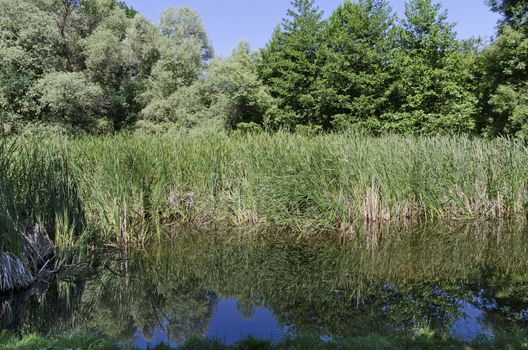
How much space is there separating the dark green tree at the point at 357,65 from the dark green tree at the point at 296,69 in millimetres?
753

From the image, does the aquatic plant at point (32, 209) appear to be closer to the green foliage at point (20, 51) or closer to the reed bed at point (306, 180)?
the reed bed at point (306, 180)

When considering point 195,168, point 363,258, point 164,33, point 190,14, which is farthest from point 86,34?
point 363,258

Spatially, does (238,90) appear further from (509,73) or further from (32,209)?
(32,209)

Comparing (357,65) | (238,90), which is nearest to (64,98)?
(238,90)

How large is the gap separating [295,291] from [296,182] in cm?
299

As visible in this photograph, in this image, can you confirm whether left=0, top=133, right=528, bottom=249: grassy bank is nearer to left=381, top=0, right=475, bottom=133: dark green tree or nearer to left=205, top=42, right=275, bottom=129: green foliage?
left=381, top=0, right=475, bottom=133: dark green tree

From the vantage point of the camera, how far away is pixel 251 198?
912cm

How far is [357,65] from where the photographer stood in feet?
71.3

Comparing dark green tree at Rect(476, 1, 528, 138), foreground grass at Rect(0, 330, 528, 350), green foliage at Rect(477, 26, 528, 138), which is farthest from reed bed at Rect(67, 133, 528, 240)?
dark green tree at Rect(476, 1, 528, 138)

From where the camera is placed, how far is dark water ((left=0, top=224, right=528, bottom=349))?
4.85 metres

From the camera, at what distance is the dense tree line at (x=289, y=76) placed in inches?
726

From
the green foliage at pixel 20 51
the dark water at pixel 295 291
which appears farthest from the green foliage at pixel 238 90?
the dark water at pixel 295 291

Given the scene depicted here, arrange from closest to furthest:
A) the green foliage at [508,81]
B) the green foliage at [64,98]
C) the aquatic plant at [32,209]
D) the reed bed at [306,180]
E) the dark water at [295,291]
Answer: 1. the dark water at [295,291]
2. the aquatic plant at [32,209]
3. the reed bed at [306,180]
4. the green foliage at [508,81]
5. the green foliage at [64,98]

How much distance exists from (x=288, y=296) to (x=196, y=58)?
73.1ft
